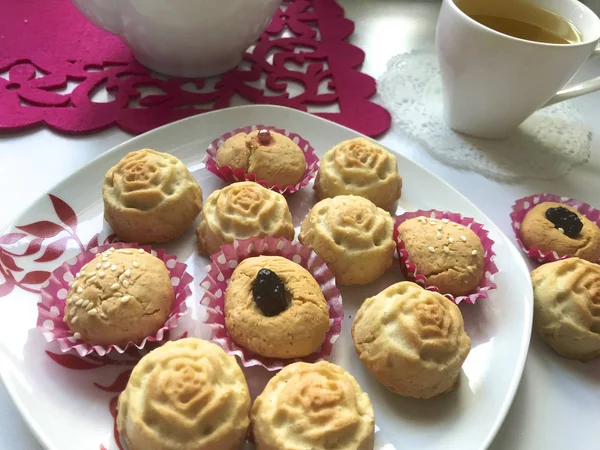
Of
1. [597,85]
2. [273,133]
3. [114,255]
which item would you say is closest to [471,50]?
[597,85]

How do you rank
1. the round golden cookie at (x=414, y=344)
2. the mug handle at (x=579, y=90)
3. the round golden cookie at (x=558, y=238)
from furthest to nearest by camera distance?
the mug handle at (x=579, y=90) < the round golden cookie at (x=558, y=238) < the round golden cookie at (x=414, y=344)

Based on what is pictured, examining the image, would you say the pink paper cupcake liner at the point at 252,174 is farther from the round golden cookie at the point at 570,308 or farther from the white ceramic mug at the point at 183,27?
the round golden cookie at the point at 570,308

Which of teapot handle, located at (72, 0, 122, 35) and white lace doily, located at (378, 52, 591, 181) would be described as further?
white lace doily, located at (378, 52, 591, 181)

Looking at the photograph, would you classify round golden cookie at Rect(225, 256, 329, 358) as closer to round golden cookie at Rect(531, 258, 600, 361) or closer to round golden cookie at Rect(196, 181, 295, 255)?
round golden cookie at Rect(196, 181, 295, 255)

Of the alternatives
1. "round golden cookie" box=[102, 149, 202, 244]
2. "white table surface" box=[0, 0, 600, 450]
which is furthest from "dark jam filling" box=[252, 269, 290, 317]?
"white table surface" box=[0, 0, 600, 450]

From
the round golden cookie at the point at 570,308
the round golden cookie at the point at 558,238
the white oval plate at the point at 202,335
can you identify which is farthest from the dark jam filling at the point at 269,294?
the round golden cookie at the point at 558,238

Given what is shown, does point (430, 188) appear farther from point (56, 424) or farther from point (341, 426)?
point (56, 424)
